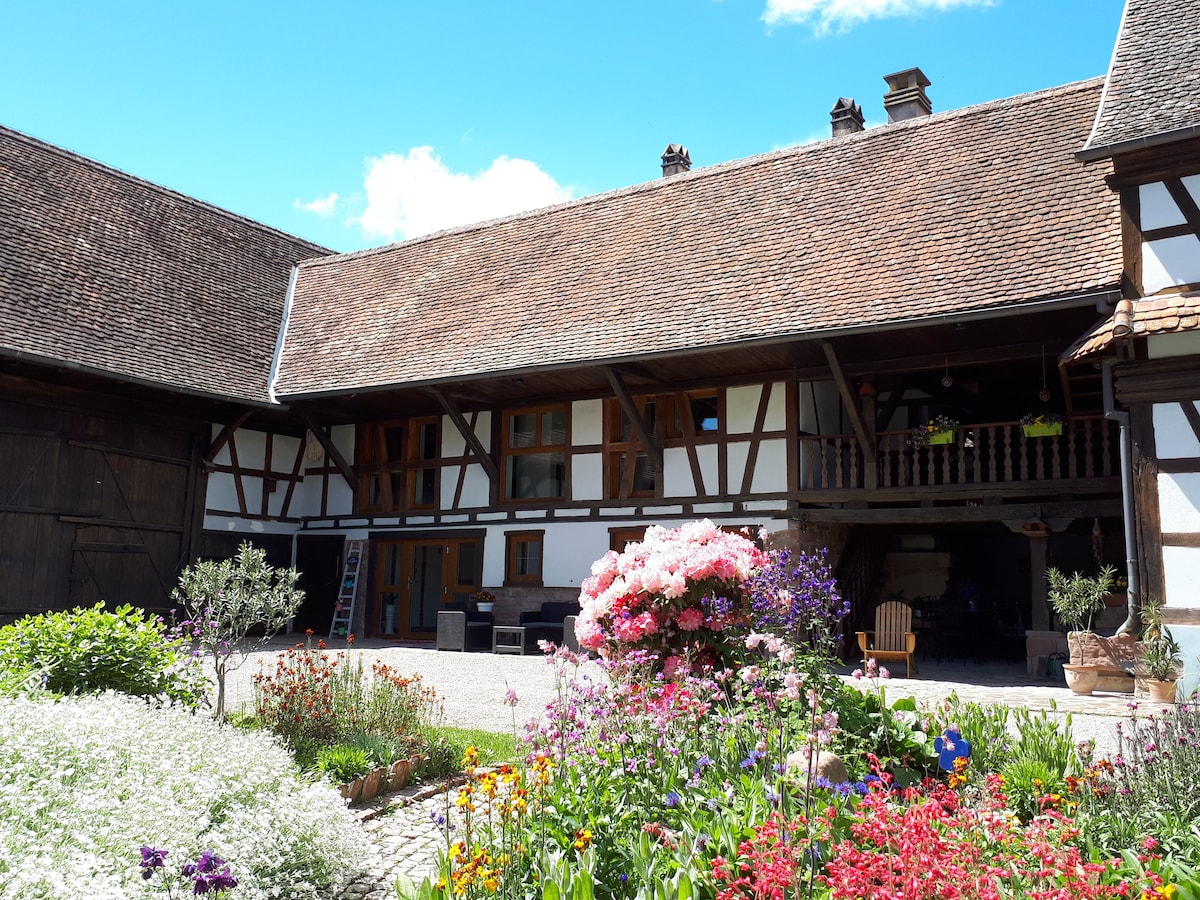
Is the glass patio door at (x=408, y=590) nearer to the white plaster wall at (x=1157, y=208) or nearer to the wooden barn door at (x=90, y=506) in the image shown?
the wooden barn door at (x=90, y=506)

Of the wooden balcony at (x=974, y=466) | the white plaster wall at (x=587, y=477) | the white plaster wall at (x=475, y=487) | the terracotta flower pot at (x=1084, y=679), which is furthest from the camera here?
the white plaster wall at (x=475, y=487)

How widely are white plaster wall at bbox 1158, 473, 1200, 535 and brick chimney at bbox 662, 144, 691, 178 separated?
45.0ft

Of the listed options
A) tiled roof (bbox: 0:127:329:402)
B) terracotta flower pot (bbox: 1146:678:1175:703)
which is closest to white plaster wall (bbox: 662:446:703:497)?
terracotta flower pot (bbox: 1146:678:1175:703)

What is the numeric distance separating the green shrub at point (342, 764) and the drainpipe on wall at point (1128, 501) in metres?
7.82

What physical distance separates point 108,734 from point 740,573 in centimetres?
336

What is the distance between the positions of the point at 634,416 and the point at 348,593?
643 centimetres

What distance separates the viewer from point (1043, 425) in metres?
12.1

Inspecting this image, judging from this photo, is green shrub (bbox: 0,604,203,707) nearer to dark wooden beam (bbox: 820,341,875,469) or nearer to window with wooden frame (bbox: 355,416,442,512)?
dark wooden beam (bbox: 820,341,875,469)

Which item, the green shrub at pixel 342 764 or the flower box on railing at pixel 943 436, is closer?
the green shrub at pixel 342 764

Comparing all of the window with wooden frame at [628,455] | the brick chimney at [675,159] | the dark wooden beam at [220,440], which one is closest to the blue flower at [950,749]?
the window with wooden frame at [628,455]

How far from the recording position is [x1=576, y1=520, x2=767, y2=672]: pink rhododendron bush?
19.2ft

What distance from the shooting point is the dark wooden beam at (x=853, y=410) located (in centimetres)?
1263

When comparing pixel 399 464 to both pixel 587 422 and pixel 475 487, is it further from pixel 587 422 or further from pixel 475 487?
pixel 587 422

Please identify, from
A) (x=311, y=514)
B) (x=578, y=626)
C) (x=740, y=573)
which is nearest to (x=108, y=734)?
(x=578, y=626)
